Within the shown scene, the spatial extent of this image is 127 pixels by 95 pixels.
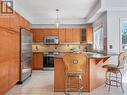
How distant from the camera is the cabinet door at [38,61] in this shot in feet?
29.6

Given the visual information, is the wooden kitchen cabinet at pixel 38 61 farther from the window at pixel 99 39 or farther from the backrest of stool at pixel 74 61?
the backrest of stool at pixel 74 61

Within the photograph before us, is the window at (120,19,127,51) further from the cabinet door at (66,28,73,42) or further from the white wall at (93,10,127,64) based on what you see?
the cabinet door at (66,28,73,42)

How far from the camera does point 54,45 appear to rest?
9.70 meters

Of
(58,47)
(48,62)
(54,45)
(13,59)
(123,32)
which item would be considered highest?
(123,32)

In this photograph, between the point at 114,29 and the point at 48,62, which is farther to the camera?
the point at 48,62

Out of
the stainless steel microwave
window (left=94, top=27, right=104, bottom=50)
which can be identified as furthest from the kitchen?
window (left=94, top=27, right=104, bottom=50)

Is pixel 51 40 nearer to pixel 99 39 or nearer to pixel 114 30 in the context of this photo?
pixel 99 39

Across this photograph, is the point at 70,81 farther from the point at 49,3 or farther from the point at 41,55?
the point at 41,55

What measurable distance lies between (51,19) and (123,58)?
5.54 meters

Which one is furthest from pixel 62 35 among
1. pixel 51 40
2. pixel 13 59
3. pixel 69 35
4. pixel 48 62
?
pixel 13 59

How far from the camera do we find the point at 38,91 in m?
4.71

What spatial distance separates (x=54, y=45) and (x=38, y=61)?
132 cm

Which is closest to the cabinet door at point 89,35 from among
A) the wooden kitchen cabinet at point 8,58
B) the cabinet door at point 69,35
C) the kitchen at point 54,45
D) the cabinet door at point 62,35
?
the kitchen at point 54,45

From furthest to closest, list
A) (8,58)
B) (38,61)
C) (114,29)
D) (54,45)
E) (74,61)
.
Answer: (54,45) → (38,61) → (114,29) → (8,58) → (74,61)
